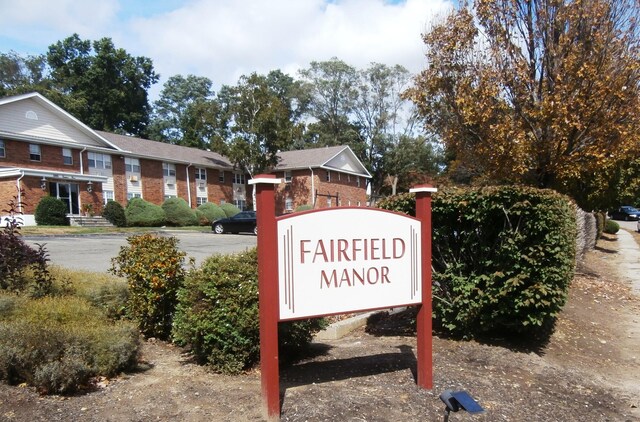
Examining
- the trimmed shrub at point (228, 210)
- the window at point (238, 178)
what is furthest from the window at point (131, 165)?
the window at point (238, 178)

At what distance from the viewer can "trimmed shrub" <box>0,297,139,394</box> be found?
11.5 feet

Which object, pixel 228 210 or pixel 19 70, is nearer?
pixel 228 210

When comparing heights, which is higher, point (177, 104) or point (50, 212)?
point (177, 104)

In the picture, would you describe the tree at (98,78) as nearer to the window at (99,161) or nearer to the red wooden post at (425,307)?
the window at (99,161)

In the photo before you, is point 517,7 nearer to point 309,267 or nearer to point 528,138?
point 528,138

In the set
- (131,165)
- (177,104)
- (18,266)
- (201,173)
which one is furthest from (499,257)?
(177,104)

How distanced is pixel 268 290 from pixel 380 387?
1.40 metres

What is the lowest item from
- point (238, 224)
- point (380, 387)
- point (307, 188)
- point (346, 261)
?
point (380, 387)

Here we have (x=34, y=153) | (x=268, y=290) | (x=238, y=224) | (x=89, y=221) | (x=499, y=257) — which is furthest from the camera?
(x=34, y=153)

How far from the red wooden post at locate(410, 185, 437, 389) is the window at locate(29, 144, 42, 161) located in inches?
1200

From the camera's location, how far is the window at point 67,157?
30172 mm

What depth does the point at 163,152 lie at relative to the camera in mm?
37750

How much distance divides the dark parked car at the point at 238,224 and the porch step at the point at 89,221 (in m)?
7.73

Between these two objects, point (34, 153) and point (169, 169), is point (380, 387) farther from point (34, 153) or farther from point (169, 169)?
point (169, 169)
